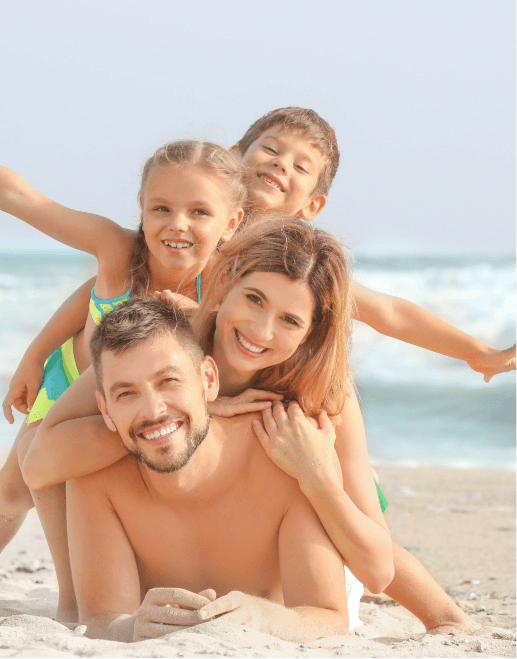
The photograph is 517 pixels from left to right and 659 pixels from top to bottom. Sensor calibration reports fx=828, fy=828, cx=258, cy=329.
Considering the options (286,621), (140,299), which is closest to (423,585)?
(286,621)

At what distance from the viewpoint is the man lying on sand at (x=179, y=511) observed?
2.95 metres

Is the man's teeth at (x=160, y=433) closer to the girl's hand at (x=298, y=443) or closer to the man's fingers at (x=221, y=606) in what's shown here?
the girl's hand at (x=298, y=443)

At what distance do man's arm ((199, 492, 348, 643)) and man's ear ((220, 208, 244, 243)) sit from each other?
5.19 feet

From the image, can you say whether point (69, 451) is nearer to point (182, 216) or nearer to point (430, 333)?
point (182, 216)

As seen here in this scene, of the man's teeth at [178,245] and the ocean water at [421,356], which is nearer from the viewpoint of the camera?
the man's teeth at [178,245]

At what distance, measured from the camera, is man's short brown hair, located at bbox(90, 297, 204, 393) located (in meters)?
3.02

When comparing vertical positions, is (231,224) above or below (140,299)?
above

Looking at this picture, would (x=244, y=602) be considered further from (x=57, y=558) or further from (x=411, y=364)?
(x=411, y=364)

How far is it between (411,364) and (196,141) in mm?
13451

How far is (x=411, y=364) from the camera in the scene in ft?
56.2

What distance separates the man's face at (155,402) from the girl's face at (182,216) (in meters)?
1.01

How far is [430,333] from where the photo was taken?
4883 millimetres

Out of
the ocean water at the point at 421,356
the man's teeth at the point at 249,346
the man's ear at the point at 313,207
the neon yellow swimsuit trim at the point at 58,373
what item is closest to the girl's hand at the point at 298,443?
the man's teeth at the point at 249,346

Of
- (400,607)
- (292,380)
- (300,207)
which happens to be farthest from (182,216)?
(400,607)
